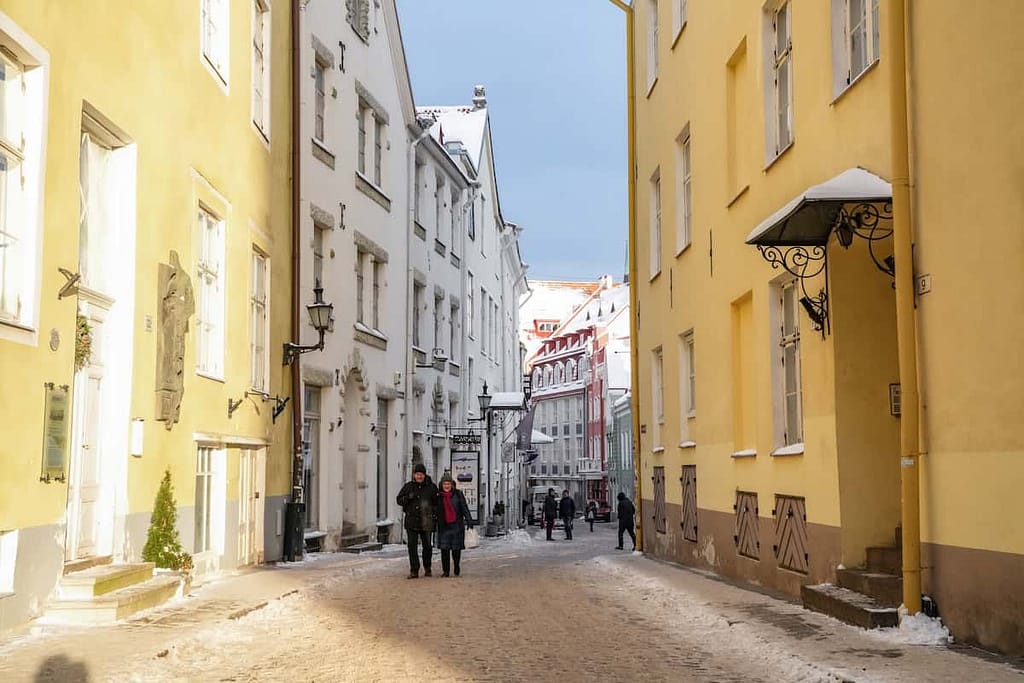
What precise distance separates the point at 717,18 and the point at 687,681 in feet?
35.9

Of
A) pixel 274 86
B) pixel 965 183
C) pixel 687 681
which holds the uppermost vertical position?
pixel 274 86

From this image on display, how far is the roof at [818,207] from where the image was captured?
31.9 feet

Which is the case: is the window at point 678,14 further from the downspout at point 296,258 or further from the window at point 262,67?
the window at point 262,67

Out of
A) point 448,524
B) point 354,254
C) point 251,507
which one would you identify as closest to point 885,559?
point 448,524

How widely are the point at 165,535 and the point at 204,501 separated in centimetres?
215

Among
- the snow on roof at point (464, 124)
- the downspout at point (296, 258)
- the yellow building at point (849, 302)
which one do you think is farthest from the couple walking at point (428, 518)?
the snow on roof at point (464, 124)

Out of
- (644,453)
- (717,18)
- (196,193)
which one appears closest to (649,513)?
(644,453)

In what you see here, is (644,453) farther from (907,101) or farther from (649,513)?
(907,101)

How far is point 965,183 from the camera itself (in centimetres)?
852

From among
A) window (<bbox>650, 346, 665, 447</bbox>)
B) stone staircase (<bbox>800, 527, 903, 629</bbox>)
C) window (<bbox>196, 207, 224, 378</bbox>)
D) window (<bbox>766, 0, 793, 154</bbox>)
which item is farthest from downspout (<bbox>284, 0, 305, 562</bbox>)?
stone staircase (<bbox>800, 527, 903, 629</bbox>)

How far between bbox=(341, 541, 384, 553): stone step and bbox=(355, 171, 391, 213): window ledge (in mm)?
6950

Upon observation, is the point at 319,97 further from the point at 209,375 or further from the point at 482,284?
the point at 482,284

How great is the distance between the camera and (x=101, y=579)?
10391 millimetres

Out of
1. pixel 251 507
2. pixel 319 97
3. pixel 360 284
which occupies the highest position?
pixel 319 97
